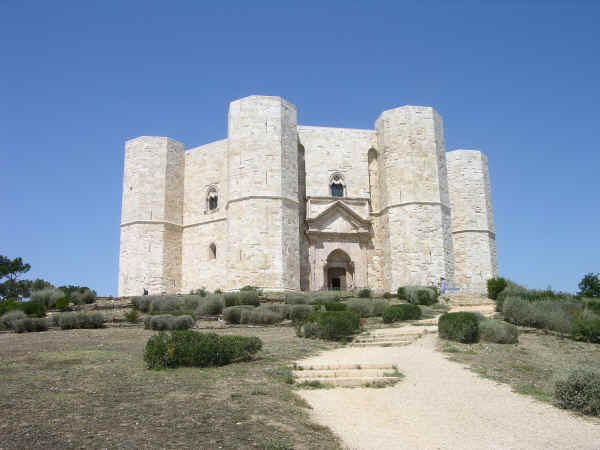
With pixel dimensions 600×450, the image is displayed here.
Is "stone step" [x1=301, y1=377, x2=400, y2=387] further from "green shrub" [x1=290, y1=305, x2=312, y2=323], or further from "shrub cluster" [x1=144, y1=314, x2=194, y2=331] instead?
"green shrub" [x1=290, y1=305, x2=312, y2=323]

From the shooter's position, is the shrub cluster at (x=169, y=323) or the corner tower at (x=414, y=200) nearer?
the shrub cluster at (x=169, y=323)

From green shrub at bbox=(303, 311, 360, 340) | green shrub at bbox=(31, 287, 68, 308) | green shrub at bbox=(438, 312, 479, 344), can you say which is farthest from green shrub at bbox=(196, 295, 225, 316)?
green shrub at bbox=(438, 312, 479, 344)

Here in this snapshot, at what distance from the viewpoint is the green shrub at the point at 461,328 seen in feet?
37.7

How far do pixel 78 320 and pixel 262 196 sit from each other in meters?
12.3

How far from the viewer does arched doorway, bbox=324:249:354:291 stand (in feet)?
90.8

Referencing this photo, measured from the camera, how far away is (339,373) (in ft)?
26.8

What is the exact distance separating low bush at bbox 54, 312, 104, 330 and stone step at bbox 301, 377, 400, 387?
8.81 metres

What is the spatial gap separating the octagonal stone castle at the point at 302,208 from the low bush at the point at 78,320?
10.4m

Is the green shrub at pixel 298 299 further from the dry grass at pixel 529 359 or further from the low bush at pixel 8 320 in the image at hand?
the low bush at pixel 8 320

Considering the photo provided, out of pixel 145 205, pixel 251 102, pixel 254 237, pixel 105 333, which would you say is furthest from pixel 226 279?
pixel 105 333

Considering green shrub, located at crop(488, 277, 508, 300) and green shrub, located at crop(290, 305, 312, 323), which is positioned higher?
green shrub, located at crop(488, 277, 508, 300)

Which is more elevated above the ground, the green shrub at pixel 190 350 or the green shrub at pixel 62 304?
the green shrub at pixel 62 304

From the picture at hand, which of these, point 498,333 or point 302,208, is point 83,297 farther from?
point 498,333

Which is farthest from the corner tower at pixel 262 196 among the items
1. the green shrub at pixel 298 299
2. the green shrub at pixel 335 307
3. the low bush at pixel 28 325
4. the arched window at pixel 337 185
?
the low bush at pixel 28 325
